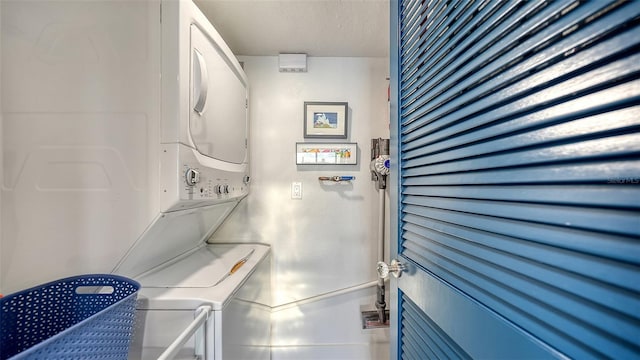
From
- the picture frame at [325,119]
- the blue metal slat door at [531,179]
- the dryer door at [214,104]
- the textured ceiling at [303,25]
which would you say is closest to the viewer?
the blue metal slat door at [531,179]

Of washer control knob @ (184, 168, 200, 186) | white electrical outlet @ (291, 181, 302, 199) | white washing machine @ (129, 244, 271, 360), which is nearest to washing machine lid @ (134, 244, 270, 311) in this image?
white washing machine @ (129, 244, 271, 360)

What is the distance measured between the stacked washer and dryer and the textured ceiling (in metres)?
0.63

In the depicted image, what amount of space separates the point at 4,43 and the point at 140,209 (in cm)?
77

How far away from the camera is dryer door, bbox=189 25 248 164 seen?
37.2 inches

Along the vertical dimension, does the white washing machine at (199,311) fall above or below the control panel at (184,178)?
below

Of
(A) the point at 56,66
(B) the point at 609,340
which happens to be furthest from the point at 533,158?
(A) the point at 56,66

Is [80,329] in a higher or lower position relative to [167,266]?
higher

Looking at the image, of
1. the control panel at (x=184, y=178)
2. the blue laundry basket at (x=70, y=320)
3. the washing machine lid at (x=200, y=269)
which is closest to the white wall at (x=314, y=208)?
the washing machine lid at (x=200, y=269)

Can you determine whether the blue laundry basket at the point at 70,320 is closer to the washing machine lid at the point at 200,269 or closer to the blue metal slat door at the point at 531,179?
the washing machine lid at the point at 200,269

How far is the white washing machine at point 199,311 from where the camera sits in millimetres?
821

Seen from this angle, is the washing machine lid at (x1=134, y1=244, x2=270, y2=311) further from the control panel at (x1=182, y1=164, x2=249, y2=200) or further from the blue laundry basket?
the control panel at (x1=182, y1=164, x2=249, y2=200)

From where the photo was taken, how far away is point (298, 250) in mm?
1895

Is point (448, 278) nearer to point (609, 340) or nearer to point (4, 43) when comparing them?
point (609, 340)

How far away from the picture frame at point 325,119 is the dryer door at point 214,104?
53 centimetres
